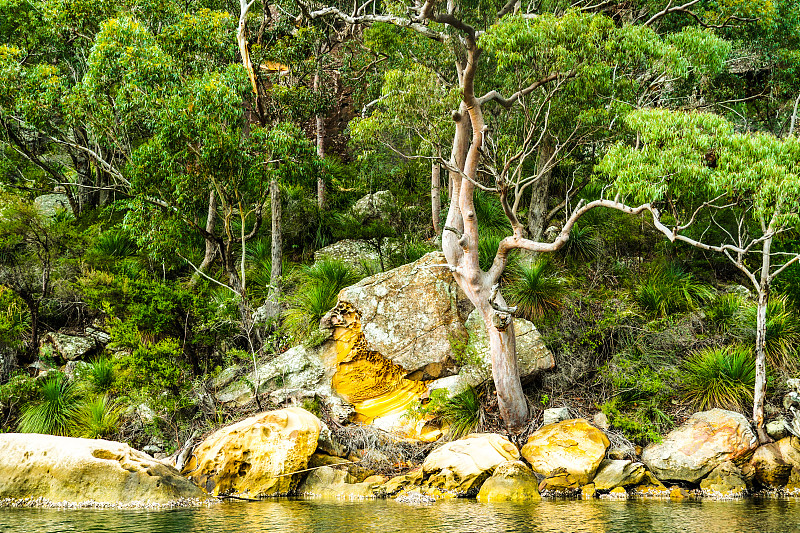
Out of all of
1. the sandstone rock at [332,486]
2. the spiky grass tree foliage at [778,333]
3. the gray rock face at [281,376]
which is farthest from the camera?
the gray rock face at [281,376]

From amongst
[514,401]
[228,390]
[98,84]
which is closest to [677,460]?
[514,401]

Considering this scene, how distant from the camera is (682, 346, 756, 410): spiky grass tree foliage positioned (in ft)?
40.0

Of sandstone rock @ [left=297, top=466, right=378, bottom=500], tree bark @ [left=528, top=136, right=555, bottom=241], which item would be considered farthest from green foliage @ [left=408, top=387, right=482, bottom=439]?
tree bark @ [left=528, top=136, right=555, bottom=241]

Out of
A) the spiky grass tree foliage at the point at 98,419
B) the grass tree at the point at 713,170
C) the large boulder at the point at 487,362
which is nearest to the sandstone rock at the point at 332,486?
the large boulder at the point at 487,362

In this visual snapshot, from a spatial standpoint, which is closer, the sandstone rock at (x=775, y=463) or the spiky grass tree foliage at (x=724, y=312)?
the sandstone rock at (x=775, y=463)

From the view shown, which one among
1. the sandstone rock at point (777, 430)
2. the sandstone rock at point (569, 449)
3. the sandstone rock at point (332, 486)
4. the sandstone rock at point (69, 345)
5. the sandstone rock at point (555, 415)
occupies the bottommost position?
the sandstone rock at point (332, 486)

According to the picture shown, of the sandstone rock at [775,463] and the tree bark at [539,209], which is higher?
the tree bark at [539,209]

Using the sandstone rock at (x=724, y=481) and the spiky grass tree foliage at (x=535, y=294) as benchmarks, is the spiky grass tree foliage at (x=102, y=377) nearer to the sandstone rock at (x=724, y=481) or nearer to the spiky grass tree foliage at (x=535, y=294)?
the spiky grass tree foliage at (x=535, y=294)

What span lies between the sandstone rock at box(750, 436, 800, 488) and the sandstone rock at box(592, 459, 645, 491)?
6.09 feet

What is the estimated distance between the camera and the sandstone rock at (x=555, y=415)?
12.3 meters

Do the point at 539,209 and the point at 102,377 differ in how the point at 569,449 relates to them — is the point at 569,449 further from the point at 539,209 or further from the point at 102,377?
the point at 102,377

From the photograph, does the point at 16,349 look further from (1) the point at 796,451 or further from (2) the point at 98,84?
(1) the point at 796,451

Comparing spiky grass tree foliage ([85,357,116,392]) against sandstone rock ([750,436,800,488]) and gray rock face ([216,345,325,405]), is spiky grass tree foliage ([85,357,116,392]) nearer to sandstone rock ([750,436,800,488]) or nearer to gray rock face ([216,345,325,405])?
gray rock face ([216,345,325,405])

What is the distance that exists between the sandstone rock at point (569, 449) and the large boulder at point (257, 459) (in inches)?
152
